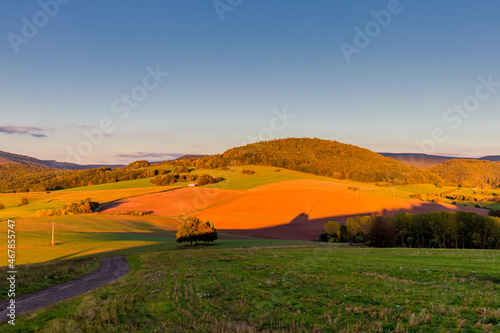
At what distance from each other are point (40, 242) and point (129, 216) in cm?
4349

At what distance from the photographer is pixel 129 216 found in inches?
3718

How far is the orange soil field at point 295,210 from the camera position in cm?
8062

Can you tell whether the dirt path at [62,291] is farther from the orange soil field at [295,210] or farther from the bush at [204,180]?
the bush at [204,180]

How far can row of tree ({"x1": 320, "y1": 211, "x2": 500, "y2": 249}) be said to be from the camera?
61.8 meters

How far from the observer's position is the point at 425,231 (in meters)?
69.0

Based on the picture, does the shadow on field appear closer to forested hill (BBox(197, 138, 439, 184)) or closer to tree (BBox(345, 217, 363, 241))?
tree (BBox(345, 217, 363, 241))

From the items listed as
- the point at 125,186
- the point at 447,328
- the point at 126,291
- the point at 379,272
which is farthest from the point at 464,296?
the point at 125,186

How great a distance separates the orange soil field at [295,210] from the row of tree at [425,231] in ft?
27.9

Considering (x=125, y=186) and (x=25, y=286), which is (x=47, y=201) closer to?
(x=125, y=186)

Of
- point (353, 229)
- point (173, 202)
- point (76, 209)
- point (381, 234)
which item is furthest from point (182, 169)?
point (381, 234)

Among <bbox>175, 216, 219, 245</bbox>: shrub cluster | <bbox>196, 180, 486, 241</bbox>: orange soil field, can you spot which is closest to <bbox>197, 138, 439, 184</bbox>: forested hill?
<bbox>196, 180, 486, 241</bbox>: orange soil field

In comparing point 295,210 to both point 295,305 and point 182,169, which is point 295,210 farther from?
point 182,169

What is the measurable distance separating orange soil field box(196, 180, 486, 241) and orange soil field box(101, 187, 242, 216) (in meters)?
7.36

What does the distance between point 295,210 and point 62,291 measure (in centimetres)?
8025
